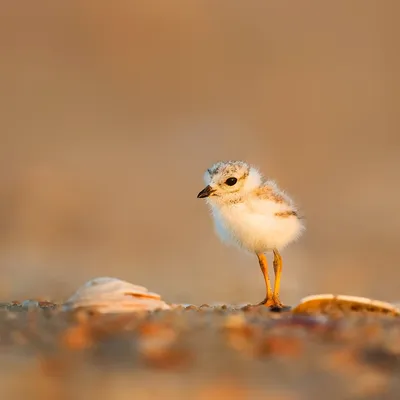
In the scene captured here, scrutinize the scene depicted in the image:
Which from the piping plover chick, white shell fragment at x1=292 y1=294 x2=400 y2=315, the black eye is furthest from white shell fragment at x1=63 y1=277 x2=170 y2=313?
the black eye

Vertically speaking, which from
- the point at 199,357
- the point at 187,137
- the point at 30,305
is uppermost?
the point at 187,137

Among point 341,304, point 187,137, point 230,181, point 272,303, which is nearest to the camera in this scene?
point 341,304

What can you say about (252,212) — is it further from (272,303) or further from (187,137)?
(187,137)

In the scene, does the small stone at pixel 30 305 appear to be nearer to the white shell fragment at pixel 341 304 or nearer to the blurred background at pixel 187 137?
the white shell fragment at pixel 341 304

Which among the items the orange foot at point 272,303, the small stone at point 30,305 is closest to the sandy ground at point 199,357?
the small stone at point 30,305

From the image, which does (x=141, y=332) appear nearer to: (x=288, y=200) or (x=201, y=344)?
(x=201, y=344)

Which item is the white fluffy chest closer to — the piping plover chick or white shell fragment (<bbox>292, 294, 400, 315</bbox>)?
the piping plover chick

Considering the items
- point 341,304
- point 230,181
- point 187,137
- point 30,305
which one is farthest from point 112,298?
point 187,137
